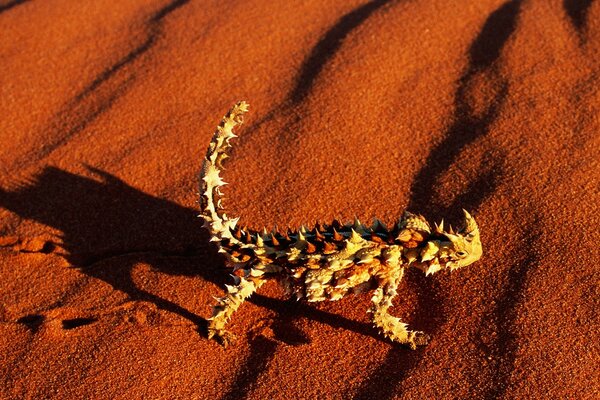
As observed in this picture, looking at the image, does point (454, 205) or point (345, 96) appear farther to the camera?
point (345, 96)

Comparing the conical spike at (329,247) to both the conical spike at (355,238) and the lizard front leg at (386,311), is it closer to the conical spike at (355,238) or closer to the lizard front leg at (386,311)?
the conical spike at (355,238)

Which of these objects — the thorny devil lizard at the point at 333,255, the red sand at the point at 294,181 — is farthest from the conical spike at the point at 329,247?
the red sand at the point at 294,181

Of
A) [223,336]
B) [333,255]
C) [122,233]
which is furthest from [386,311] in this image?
[122,233]

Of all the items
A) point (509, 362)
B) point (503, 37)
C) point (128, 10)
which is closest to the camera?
point (509, 362)

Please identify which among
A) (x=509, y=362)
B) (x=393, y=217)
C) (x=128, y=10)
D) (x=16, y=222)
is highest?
(x=128, y=10)

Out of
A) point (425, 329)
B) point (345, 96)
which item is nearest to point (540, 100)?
point (345, 96)

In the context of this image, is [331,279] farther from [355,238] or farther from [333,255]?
[355,238]

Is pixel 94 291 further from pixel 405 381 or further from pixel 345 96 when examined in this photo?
pixel 345 96
